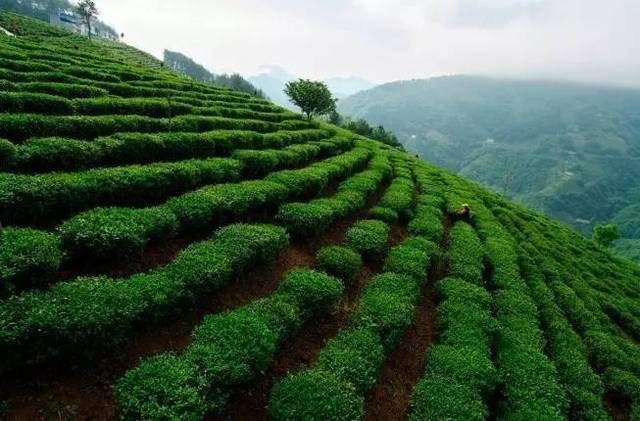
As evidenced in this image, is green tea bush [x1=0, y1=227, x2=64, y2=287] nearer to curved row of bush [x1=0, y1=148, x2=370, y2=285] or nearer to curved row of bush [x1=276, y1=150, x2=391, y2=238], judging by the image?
curved row of bush [x1=0, y1=148, x2=370, y2=285]

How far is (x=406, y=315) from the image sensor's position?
13.6m

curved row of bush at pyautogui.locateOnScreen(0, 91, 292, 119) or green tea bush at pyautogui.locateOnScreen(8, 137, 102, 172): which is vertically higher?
curved row of bush at pyautogui.locateOnScreen(0, 91, 292, 119)

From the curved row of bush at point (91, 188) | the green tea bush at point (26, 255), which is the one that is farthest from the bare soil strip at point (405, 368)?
the curved row of bush at point (91, 188)

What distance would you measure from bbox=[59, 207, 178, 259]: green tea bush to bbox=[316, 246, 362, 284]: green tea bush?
18.0ft

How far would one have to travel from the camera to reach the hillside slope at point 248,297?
8.30m

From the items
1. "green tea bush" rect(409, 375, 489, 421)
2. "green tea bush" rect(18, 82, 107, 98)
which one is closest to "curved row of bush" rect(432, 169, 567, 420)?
"green tea bush" rect(409, 375, 489, 421)

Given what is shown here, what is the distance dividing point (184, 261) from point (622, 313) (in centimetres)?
2423

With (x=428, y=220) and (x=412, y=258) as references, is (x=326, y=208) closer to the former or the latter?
(x=412, y=258)

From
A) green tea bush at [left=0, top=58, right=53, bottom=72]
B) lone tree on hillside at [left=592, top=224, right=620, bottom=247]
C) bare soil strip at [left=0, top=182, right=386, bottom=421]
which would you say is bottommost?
lone tree on hillside at [left=592, top=224, right=620, bottom=247]

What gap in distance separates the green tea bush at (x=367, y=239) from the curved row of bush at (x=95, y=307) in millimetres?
6532

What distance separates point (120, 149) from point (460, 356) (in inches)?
602

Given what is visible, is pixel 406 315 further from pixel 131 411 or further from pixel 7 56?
pixel 7 56

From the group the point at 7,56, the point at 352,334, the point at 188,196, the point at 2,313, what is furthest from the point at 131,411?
the point at 7,56

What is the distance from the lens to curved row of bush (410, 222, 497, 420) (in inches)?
432
